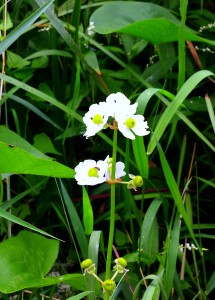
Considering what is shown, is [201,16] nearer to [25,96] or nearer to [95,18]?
[95,18]

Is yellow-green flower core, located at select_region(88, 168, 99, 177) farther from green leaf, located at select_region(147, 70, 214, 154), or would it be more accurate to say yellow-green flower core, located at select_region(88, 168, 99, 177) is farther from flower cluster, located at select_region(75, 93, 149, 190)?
green leaf, located at select_region(147, 70, 214, 154)

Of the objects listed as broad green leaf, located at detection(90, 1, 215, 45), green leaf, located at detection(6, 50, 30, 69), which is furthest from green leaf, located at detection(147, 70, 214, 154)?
green leaf, located at detection(6, 50, 30, 69)

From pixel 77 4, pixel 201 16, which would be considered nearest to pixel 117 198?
pixel 77 4

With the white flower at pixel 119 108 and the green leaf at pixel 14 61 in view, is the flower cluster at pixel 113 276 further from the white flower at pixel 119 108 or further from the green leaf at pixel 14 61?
the green leaf at pixel 14 61

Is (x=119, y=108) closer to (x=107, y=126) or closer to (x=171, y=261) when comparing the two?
(x=107, y=126)

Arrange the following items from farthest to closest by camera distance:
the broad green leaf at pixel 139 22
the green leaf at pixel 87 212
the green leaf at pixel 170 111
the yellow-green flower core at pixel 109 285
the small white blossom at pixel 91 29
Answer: the small white blossom at pixel 91 29 < the broad green leaf at pixel 139 22 < the green leaf at pixel 170 111 < the green leaf at pixel 87 212 < the yellow-green flower core at pixel 109 285

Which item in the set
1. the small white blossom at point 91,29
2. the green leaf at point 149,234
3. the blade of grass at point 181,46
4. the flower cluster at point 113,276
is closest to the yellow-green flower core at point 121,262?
the flower cluster at point 113,276

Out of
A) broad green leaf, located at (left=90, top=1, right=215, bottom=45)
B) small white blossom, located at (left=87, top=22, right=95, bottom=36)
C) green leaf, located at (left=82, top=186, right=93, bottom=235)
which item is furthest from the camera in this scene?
small white blossom, located at (left=87, top=22, right=95, bottom=36)
